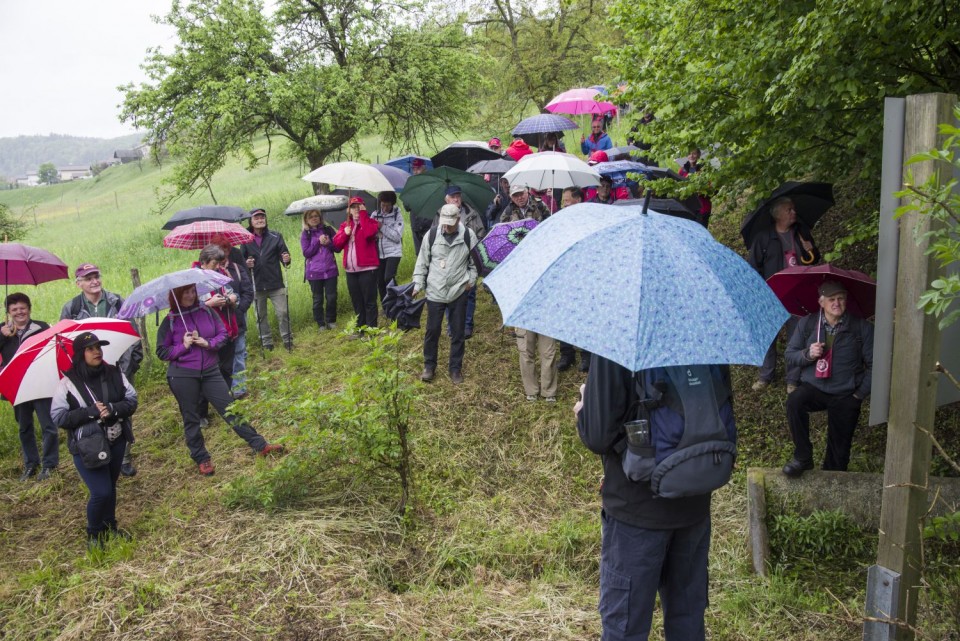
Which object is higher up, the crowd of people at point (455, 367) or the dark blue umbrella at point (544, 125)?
the dark blue umbrella at point (544, 125)

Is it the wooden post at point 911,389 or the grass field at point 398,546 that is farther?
the grass field at point 398,546

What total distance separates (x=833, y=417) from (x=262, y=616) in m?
4.23

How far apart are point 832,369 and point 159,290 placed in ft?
18.2

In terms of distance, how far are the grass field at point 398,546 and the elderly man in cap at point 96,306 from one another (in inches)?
37.5

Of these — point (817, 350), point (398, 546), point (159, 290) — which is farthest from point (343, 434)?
point (817, 350)

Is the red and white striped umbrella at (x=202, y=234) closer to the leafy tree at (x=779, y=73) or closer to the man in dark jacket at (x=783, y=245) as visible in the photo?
the leafy tree at (x=779, y=73)

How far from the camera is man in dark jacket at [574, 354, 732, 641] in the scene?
2.77 m

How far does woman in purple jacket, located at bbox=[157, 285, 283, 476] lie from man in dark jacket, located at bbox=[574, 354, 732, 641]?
455 cm

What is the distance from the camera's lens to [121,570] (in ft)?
15.3

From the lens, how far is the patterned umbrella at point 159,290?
20.3ft

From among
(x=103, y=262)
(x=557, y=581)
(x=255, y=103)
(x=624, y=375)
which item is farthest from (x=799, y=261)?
(x=103, y=262)

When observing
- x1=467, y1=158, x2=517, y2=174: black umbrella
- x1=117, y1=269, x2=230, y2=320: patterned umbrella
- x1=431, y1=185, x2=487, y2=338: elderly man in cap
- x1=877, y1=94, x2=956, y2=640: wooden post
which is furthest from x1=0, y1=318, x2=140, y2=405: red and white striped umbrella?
x1=467, y1=158, x2=517, y2=174: black umbrella

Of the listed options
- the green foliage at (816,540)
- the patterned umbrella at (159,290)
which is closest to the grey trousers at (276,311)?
the patterned umbrella at (159,290)

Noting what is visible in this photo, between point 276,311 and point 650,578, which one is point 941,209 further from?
point 276,311
